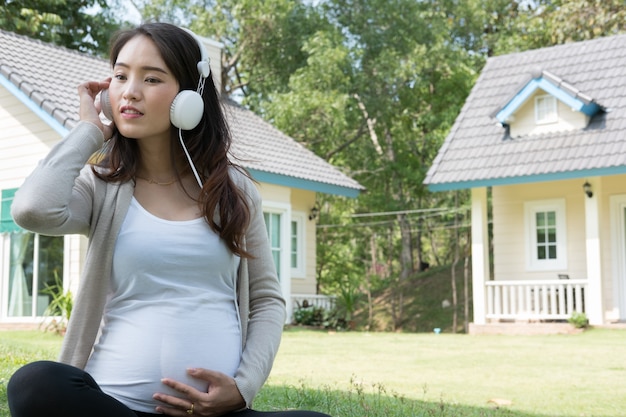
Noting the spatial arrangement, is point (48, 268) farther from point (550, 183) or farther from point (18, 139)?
point (550, 183)

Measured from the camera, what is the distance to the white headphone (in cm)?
253

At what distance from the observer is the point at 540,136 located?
14.8 meters

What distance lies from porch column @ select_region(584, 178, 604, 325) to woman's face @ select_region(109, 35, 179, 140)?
1221 cm

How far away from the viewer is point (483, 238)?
15078 millimetres

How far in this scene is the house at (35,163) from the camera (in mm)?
13047

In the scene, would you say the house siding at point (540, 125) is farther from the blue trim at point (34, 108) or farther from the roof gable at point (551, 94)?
the blue trim at point (34, 108)

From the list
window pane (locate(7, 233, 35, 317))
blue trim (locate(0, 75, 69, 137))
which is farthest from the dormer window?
window pane (locate(7, 233, 35, 317))

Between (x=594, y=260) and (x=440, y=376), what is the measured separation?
7.52 m

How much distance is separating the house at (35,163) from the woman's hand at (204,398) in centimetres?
916

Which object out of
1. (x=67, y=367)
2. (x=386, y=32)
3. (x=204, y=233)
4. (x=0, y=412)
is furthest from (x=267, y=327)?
(x=386, y=32)

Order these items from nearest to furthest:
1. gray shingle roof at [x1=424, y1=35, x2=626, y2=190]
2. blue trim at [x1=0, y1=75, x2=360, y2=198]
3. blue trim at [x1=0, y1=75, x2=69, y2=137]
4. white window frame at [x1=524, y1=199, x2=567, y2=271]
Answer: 1. blue trim at [x1=0, y1=75, x2=69, y2=137]
2. blue trim at [x1=0, y1=75, x2=360, y2=198]
3. gray shingle roof at [x1=424, y1=35, x2=626, y2=190]
4. white window frame at [x1=524, y1=199, x2=567, y2=271]

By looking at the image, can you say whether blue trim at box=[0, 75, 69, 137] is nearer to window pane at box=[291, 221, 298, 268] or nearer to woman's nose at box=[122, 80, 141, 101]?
window pane at box=[291, 221, 298, 268]

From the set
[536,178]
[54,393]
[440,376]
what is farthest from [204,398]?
[536,178]

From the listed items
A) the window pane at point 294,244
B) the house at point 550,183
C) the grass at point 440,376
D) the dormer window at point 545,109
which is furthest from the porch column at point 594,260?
the window pane at point 294,244
